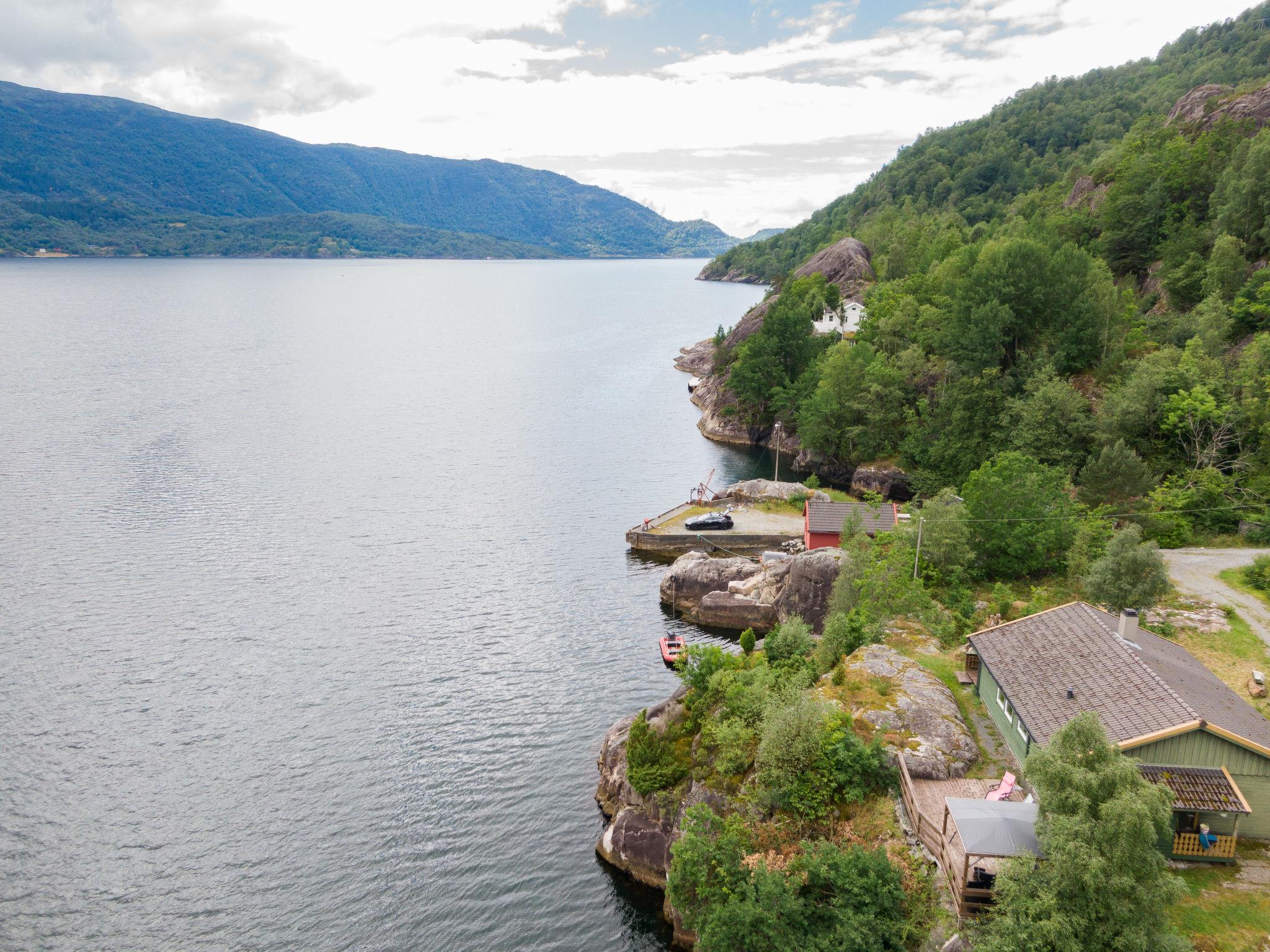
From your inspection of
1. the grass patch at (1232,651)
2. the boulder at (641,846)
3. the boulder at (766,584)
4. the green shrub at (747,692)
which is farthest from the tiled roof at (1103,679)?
the boulder at (766,584)

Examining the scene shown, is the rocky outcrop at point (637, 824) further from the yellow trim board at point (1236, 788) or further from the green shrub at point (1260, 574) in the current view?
the green shrub at point (1260, 574)

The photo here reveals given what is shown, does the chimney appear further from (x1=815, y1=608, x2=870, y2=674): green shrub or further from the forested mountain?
the forested mountain

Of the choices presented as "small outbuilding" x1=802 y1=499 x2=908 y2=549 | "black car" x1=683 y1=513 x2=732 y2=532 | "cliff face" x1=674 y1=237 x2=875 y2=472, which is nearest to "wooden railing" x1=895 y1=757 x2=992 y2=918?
"small outbuilding" x1=802 y1=499 x2=908 y2=549

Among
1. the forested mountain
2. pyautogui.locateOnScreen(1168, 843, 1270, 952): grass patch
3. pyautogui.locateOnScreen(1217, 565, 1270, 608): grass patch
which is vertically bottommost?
pyautogui.locateOnScreen(1168, 843, 1270, 952): grass patch

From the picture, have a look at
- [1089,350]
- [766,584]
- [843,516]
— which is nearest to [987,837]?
[766,584]

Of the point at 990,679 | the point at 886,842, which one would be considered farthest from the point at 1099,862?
the point at 990,679

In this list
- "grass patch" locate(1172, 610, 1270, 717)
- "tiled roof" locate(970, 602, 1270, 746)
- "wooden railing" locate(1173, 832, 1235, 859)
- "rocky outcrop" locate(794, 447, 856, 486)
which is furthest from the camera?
"rocky outcrop" locate(794, 447, 856, 486)

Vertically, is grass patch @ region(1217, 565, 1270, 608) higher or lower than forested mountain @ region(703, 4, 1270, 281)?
lower

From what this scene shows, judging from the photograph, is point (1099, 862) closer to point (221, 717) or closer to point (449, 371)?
point (221, 717)
